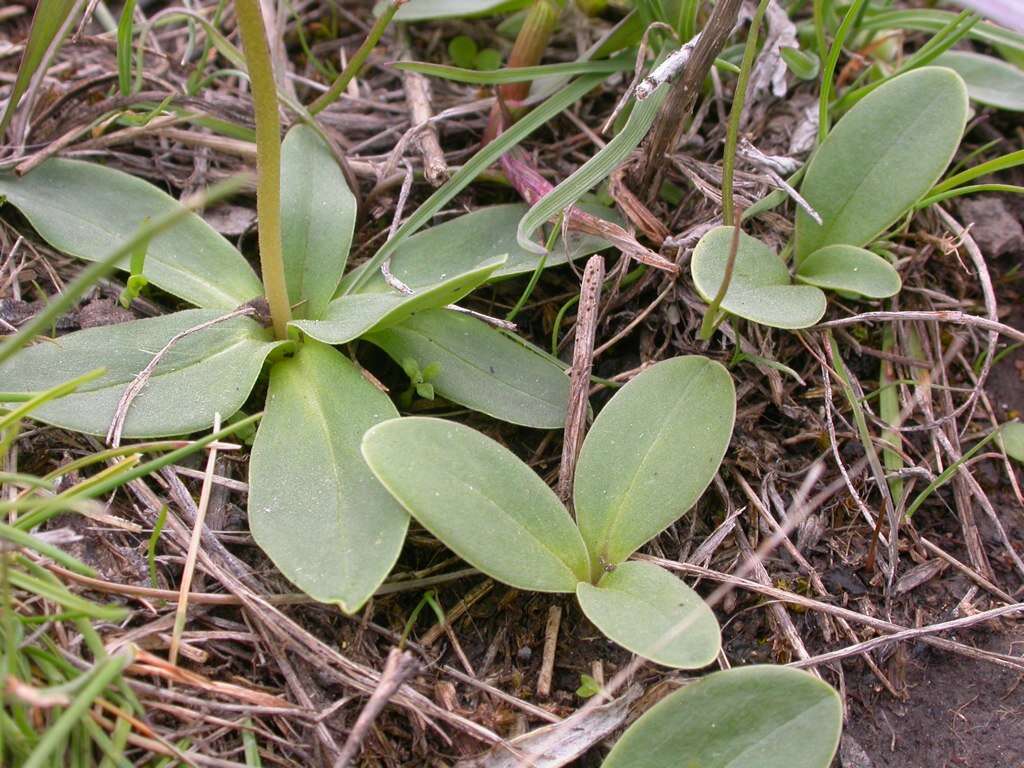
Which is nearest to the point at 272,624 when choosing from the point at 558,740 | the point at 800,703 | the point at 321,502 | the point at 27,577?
the point at 321,502

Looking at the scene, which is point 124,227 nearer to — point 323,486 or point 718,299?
point 323,486

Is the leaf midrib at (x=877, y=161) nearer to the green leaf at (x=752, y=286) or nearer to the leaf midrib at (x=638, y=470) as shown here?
the green leaf at (x=752, y=286)

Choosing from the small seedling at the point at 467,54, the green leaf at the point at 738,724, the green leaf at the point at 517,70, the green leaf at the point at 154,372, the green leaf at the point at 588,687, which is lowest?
the green leaf at the point at 588,687

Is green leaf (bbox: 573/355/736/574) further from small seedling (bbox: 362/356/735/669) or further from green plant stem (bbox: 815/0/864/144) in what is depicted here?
green plant stem (bbox: 815/0/864/144)

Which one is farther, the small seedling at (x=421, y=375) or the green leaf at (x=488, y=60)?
the green leaf at (x=488, y=60)

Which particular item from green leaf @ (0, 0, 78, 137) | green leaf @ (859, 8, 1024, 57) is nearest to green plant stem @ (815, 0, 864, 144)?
green leaf @ (859, 8, 1024, 57)

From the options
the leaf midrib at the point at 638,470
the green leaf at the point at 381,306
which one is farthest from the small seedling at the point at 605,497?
the green leaf at the point at 381,306
